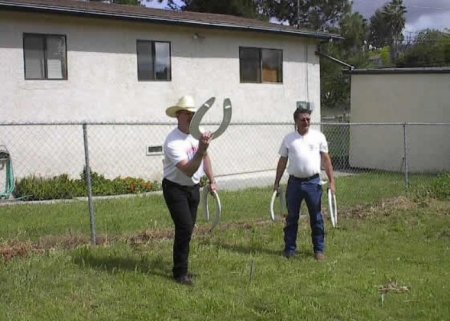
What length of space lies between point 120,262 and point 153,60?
10.1 metres

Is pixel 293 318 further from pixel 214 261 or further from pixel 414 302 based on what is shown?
pixel 214 261

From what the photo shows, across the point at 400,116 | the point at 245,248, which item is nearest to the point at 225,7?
the point at 400,116

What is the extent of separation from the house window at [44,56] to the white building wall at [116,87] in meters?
0.14

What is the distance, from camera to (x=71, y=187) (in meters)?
13.5

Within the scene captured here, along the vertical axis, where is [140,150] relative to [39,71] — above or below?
below

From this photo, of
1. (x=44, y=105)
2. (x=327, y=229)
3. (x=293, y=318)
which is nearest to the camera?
(x=293, y=318)

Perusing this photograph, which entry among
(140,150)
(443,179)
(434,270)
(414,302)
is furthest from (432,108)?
(414,302)

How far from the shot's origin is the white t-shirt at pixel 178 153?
5602 millimetres


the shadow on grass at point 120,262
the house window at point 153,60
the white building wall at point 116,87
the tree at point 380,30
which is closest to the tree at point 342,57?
the white building wall at point 116,87

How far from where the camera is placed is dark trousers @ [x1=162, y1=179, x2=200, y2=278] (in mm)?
5773

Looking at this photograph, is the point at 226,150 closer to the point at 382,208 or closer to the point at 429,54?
the point at 382,208

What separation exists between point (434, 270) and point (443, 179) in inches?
243

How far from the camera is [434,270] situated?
6.50 metres

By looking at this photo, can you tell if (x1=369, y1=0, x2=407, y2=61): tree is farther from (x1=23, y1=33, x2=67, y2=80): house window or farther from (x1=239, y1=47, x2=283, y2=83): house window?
(x1=23, y1=33, x2=67, y2=80): house window
